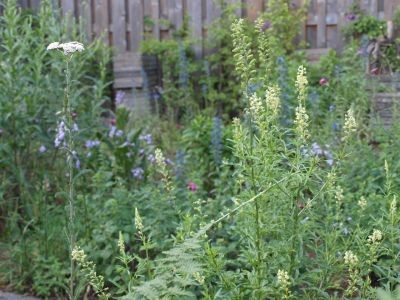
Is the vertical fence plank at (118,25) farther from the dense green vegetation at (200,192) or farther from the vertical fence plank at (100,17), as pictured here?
the dense green vegetation at (200,192)

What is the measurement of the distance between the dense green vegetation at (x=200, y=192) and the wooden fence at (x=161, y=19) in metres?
1.84

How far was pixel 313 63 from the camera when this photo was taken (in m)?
7.75

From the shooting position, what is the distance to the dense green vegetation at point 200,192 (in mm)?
2527

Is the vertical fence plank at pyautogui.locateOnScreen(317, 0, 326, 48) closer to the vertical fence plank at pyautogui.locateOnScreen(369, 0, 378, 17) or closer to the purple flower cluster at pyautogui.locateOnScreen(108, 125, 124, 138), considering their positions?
the vertical fence plank at pyautogui.locateOnScreen(369, 0, 378, 17)

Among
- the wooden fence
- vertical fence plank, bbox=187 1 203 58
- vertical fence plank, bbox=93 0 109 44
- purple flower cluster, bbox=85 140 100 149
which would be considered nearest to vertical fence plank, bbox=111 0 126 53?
the wooden fence

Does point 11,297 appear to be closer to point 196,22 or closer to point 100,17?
point 196,22

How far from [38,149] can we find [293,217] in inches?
102

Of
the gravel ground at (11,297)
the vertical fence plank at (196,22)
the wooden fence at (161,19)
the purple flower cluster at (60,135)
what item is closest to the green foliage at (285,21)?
the wooden fence at (161,19)

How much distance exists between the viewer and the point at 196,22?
8672 millimetres

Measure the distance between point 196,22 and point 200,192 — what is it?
15.4 ft

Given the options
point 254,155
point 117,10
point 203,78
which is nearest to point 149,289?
point 254,155

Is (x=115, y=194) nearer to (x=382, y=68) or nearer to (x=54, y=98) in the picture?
(x=54, y=98)

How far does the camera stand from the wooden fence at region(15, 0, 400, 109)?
7.84 metres

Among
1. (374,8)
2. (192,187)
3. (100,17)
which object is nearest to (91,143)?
(192,187)
